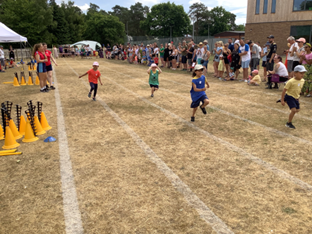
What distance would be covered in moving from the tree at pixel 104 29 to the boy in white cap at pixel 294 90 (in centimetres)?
7448

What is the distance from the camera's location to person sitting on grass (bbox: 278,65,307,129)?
597cm

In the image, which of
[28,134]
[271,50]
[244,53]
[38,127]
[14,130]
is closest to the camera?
[28,134]

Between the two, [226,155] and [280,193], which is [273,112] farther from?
[280,193]

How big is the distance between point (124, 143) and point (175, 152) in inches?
47.0

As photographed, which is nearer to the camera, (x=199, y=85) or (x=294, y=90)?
(x=294, y=90)

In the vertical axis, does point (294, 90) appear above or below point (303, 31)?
below

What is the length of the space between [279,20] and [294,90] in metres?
31.3

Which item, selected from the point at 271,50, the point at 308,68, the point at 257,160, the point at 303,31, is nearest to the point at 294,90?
the point at 257,160

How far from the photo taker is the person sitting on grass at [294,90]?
19.6ft

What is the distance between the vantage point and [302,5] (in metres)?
30.5

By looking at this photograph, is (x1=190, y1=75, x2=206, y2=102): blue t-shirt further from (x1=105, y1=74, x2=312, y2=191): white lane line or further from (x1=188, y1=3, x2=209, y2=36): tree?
(x1=188, y1=3, x2=209, y2=36): tree

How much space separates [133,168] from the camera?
4328mm

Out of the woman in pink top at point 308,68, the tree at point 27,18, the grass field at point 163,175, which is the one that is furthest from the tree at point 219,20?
the grass field at point 163,175

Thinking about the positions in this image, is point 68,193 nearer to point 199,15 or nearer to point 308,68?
point 308,68
